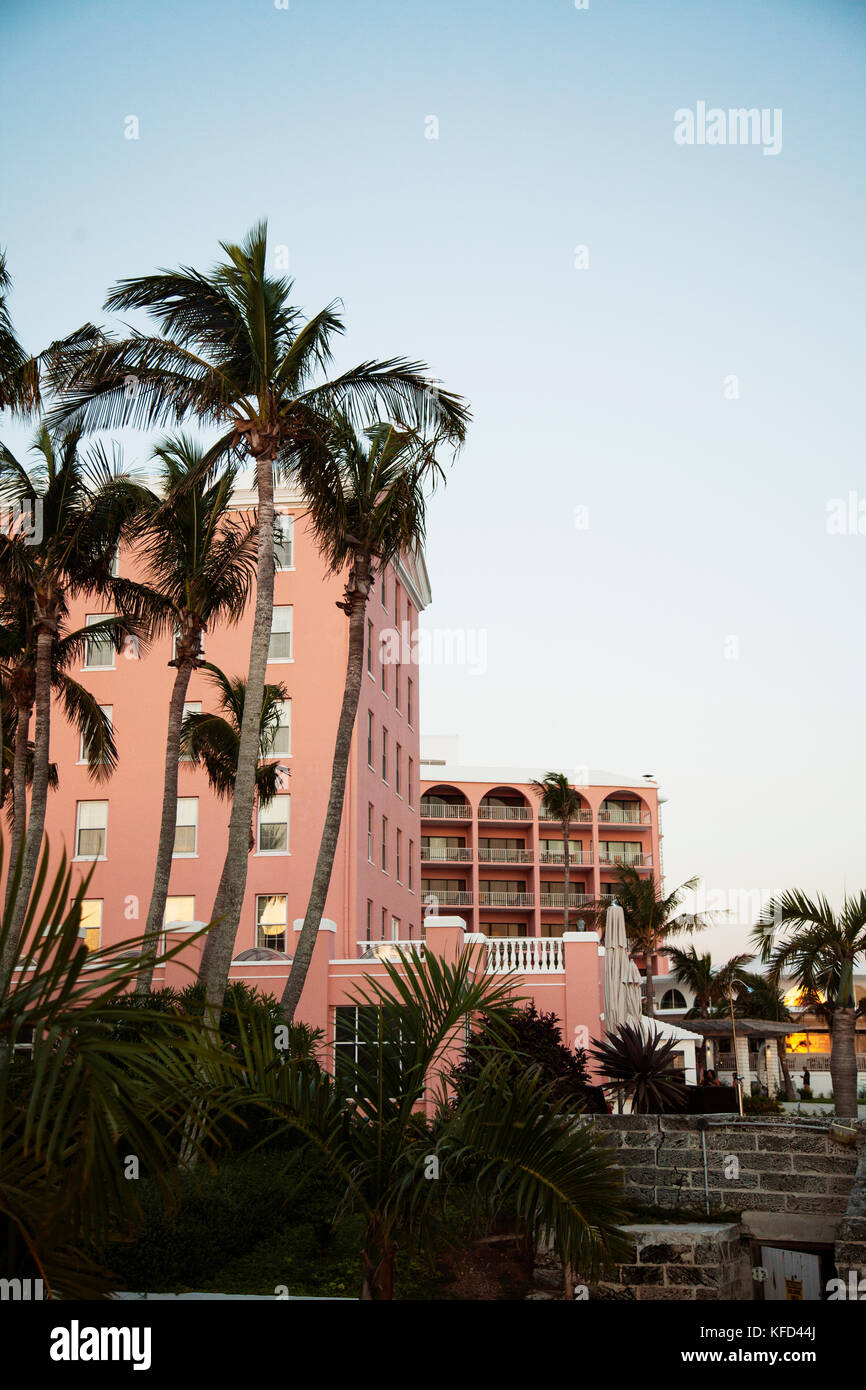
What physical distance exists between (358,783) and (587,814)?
36394 mm

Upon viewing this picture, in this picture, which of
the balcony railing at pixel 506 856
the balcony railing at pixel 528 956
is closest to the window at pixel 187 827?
the balcony railing at pixel 528 956

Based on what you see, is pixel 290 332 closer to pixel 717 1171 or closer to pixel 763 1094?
pixel 717 1171

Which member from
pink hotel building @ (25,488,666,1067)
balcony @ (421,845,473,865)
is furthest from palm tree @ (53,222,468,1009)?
balcony @ (421,845,473,865)

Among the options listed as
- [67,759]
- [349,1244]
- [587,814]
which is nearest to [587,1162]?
[349,1244]

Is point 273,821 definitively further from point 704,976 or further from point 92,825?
point 704,976

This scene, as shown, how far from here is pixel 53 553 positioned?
19594 mm

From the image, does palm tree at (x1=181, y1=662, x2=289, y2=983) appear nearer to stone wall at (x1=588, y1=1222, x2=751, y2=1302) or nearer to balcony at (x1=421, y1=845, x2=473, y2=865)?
stone wall at (x1=588, y1=1222, x2=751, y2=1302)

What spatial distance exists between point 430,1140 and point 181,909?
24.4 metres

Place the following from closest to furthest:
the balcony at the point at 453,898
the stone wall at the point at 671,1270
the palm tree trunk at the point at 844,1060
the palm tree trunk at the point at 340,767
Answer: the stone wall at the point at 671,1270 < the palm tree trunk at the point at 340,767 < the palm tree trunk at the point at 844,1060 < the balcony at the point at 453,898

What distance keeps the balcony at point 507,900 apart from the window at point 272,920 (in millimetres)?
32849

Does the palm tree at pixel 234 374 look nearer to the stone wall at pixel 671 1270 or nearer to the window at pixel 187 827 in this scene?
the stone wall at pixel 671 1270

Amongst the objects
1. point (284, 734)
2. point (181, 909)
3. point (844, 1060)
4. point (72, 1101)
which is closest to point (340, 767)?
point (844, 1060)

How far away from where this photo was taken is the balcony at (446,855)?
6203 centimetres

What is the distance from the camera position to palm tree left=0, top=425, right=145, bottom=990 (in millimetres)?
19453
